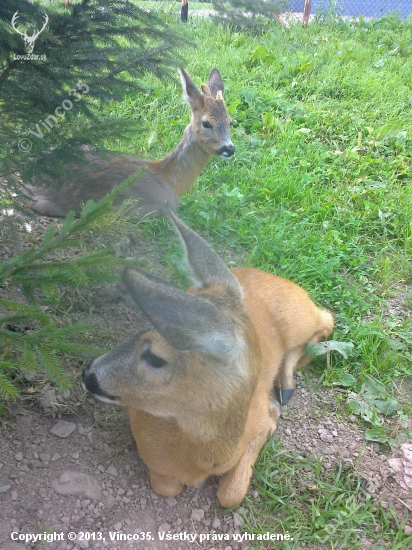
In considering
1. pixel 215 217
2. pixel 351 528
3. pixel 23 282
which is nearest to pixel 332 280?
pixel 215 217

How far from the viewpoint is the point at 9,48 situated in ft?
9.89

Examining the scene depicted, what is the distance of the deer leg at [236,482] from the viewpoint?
284 centimetres

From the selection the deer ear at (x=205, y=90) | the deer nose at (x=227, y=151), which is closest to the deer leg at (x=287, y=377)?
the deer nose at (x=227, y=151)

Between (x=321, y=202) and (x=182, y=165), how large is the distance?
1379 mm

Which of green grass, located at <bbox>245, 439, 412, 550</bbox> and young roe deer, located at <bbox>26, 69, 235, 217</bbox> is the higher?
young roe deer, located at <bbox>26, 69, 235, 217</bbox>

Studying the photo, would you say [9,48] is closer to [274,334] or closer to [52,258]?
[52,258]

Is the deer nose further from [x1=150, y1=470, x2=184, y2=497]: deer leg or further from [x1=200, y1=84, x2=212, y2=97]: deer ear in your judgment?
[x1=150, y1=470, x2=184, y2=497]: deer leg

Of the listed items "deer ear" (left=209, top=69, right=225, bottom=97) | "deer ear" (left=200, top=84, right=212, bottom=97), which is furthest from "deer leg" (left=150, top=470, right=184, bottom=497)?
"deer ear" (left=209, top=69, right=225, bottom=97)

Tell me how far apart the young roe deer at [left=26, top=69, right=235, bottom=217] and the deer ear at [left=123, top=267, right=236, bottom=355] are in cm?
250

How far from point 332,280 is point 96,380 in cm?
232

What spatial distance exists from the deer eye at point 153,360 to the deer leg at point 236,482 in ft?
2.59

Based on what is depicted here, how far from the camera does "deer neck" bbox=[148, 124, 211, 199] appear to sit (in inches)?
209

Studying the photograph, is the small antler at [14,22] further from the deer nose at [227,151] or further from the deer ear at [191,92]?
the deer ear at [191,92]

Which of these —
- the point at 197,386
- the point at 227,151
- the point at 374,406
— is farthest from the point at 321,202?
the point at 197,386
